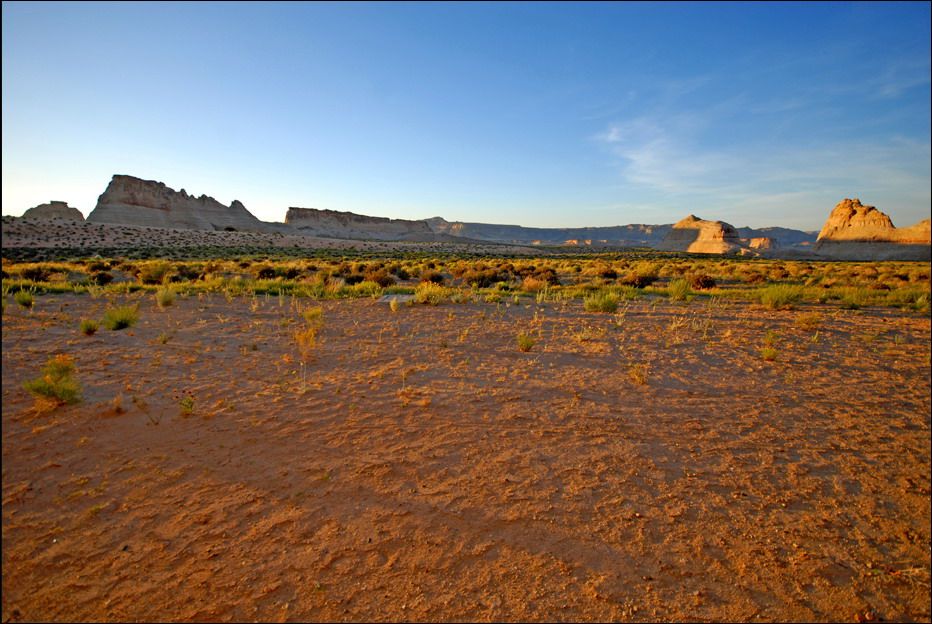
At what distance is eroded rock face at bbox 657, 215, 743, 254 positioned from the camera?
8706cm

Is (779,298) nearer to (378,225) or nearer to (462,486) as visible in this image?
(462,486)

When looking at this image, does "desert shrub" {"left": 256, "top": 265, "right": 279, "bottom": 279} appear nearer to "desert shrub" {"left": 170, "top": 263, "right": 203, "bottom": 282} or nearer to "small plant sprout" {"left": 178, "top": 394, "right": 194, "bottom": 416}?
"desert shrub" {"left": 170, "top": 263, "right": 203, "bottom": 282}

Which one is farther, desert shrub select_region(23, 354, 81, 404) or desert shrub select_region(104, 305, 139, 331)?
desert shrub select_region(104, 305, 139, 331)

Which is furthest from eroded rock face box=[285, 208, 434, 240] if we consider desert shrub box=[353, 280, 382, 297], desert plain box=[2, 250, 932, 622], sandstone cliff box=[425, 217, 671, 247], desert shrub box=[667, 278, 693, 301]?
desert plain box=[2, 250, 932, 622]

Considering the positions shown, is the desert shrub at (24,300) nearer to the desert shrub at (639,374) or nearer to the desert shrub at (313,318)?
the desert shrub at (313,318)

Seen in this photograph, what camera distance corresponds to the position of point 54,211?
7912 cm

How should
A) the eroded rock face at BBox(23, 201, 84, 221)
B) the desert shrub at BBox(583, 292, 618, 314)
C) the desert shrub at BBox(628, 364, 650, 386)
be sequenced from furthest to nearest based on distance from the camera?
the eroded rock face at BBox(23, 201, 84, 221) → the desert shrub at BBox(583, 292, 618, 314) → the desert shrub at BBox(628, 364, 650, 386)

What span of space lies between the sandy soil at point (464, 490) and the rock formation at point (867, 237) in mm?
79648

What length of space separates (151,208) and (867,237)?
128634 millimetres

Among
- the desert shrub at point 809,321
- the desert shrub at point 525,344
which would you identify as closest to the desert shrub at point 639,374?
the desert shrub at point 525,344

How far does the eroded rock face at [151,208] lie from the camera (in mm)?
78875

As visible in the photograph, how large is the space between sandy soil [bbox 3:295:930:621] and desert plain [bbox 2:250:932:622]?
0.07ft

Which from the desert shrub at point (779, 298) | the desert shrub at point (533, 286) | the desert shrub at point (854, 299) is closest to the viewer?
the desert shrub at point (779, 298)

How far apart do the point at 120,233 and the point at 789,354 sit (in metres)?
76.2
